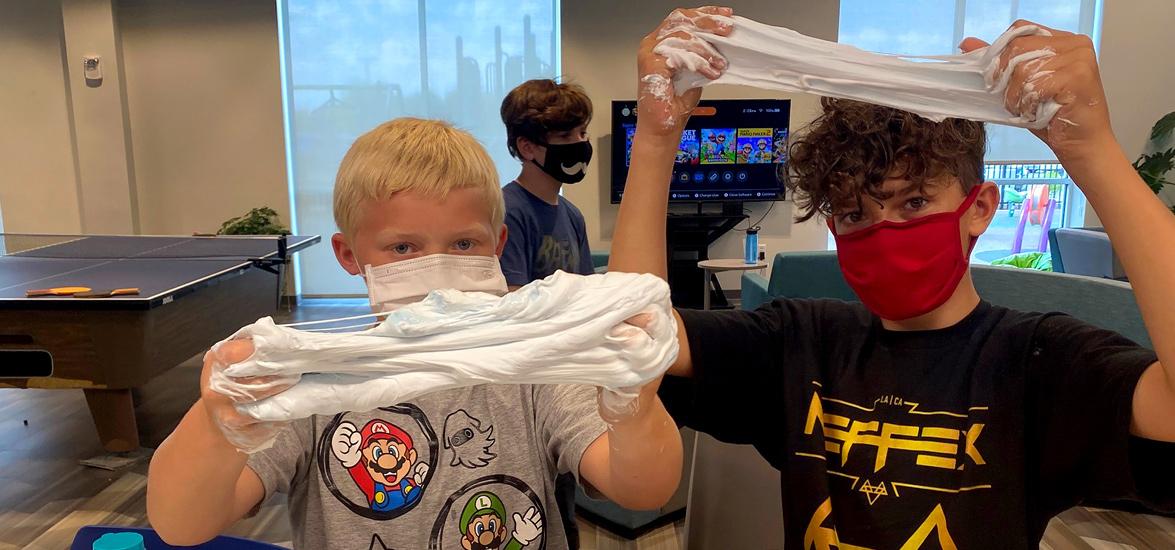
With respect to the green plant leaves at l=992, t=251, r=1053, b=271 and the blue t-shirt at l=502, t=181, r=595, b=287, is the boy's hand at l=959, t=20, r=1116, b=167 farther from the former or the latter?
the green plant leaves at l=992, t=251, r=1053, b=271

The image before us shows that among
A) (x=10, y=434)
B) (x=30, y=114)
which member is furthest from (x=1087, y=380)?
(x=30, y=114)

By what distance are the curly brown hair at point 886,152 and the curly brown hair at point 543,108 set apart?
4.01ft

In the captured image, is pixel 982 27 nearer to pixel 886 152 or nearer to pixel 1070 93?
pixel 886 152

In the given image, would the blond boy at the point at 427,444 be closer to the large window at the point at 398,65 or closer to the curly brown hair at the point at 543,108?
the curly brown hair at the point at 543,108

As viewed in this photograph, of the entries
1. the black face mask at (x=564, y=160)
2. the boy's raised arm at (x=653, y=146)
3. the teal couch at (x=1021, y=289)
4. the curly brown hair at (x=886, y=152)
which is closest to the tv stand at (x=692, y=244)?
the teal couch at (x=1021, y=289)

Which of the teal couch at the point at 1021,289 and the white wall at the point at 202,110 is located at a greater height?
the white wall at the point at 202,110

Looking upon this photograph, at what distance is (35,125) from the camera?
274 inches

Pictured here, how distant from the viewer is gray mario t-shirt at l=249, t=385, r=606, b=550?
0.95 metres

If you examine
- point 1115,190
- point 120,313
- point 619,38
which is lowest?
point 120,313

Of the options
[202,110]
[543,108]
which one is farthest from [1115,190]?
[202,110]

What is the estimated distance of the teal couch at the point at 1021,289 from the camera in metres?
2.15

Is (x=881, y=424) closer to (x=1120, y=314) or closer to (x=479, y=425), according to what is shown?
(x=479, y=425)

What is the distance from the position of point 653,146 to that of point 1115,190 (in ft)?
1.89

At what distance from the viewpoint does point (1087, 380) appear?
0.90 metres
